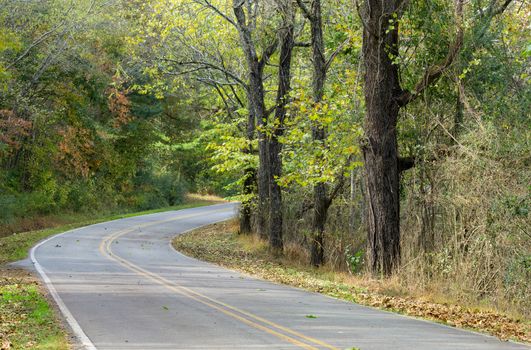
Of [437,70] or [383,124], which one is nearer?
[437,70]

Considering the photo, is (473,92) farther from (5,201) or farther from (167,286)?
(5,201)

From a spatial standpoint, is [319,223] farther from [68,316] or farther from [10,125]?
[10,125]

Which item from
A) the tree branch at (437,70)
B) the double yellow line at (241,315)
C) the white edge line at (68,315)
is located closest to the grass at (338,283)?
the double yellow line at (241,315)

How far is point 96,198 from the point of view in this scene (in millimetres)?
49781

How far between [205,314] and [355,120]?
325 inches

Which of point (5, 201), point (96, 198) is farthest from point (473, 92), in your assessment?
point (96, 198)

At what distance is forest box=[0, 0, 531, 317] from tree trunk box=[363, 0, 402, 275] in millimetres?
33

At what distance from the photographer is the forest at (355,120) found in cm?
1566

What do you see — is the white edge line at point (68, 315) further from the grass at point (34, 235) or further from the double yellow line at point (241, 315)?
the grass at point (34, 235)

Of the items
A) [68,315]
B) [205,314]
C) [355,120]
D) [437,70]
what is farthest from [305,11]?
[68,315]

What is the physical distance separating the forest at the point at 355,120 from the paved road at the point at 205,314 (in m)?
3.07

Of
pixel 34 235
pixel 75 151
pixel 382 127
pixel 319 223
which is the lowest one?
pixel 34 235

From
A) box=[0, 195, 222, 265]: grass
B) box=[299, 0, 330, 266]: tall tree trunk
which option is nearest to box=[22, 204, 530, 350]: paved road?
box=[0, 195, 222, 265]: grass

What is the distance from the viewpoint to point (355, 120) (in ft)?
64.7
